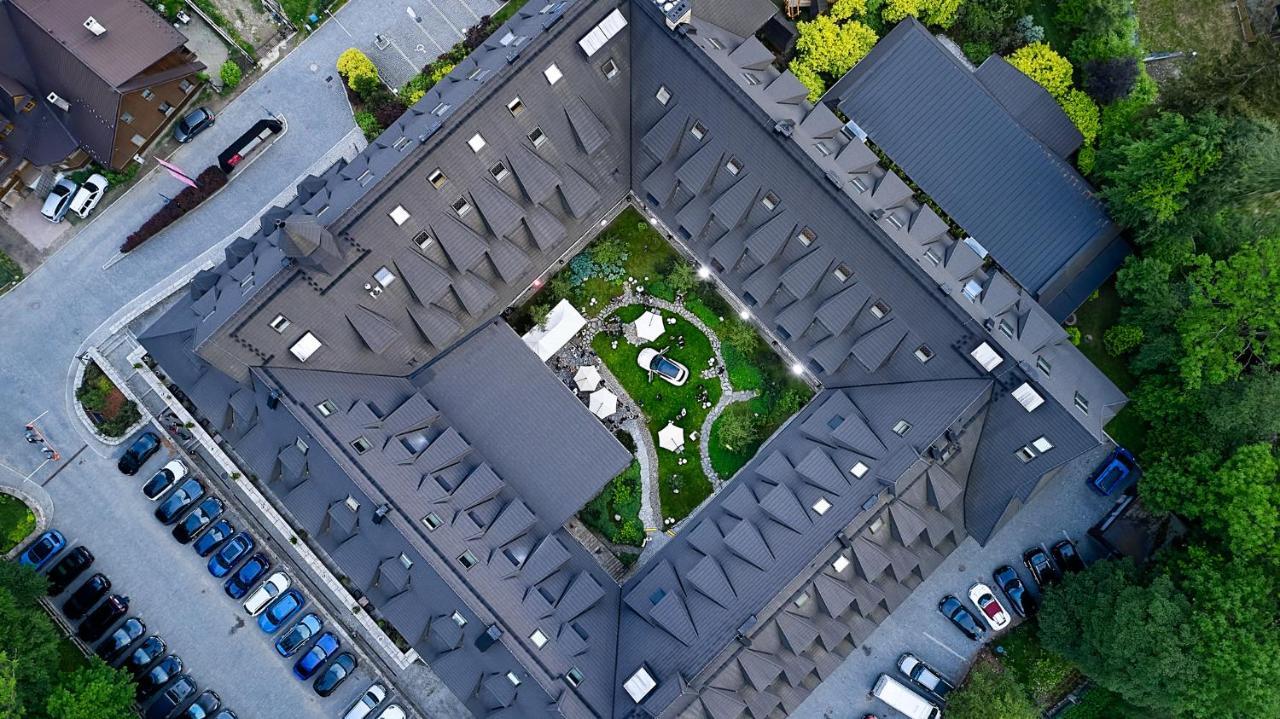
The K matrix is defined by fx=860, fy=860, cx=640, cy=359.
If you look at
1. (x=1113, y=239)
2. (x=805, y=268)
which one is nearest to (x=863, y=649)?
(x=805, y=268)

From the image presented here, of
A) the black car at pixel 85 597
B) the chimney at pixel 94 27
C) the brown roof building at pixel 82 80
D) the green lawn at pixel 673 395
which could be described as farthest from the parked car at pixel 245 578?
the chimney at pixel 94 27

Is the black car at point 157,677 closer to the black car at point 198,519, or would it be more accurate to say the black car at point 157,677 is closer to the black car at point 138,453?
the black car at point 198,519

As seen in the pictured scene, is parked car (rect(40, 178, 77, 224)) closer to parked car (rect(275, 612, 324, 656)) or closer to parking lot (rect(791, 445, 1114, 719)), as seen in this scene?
parked car (rect(275, 612, 324, 656))

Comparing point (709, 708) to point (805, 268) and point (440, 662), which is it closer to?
point (440, 662)

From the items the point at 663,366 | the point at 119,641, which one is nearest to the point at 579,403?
the point at 663,366

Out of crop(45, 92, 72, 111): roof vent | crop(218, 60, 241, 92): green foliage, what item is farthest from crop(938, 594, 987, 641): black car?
crop(45, 92, 72, 111): roof vent
